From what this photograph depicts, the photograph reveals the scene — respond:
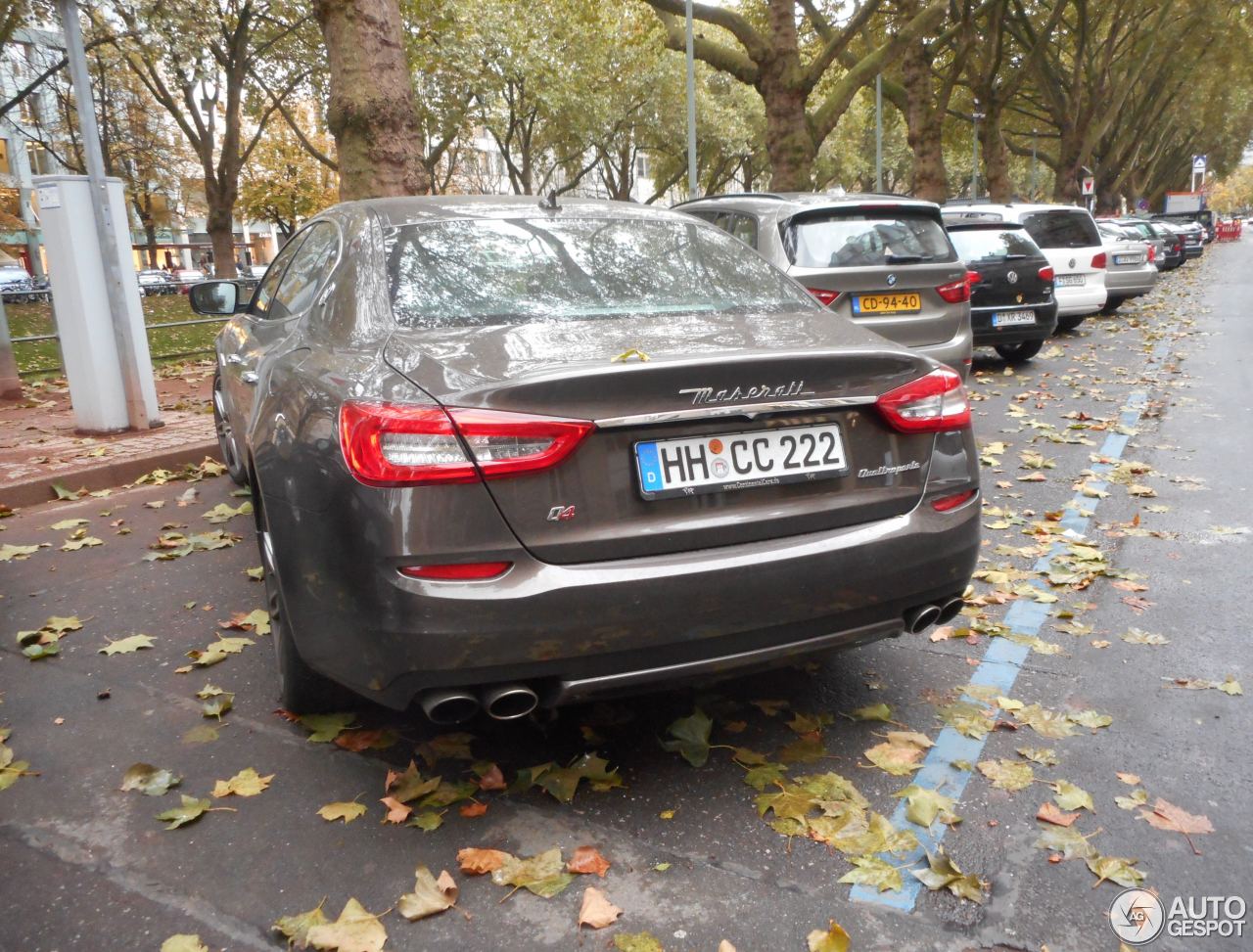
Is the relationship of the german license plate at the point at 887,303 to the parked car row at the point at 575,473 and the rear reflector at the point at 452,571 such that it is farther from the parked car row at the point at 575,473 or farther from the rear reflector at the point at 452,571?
the rear reflector at the point at 452,571

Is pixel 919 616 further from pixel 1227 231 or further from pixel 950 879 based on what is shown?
pixel 1227 231

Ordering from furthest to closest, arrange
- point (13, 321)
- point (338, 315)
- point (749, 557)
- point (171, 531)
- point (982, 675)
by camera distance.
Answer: point (13, 321) < point (171, 531) < point (982, 675) < point (338, 315) < point (749, 557)

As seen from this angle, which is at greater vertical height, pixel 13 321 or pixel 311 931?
pixel 13 321

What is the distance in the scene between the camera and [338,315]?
10.6 ft

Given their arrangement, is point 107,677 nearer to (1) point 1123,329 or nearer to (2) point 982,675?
(2) point 982,675

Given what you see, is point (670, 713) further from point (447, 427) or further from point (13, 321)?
point (13, 321)

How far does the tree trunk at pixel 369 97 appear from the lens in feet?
27.3

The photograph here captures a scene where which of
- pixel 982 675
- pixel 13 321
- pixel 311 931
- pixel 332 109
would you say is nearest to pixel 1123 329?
pixel 332 109

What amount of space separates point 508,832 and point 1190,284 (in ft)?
87.4

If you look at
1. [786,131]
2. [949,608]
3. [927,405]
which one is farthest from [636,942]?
[786,131]

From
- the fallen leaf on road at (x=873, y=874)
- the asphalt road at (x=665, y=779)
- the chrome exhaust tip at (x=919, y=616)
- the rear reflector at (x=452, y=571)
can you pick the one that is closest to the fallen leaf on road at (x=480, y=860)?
the asphalt road at (x=665, y=779)

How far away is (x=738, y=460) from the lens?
270cm

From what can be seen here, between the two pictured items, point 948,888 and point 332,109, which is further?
point 332,109

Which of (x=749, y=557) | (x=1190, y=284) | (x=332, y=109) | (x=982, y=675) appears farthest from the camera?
(x=1190, y=284)
